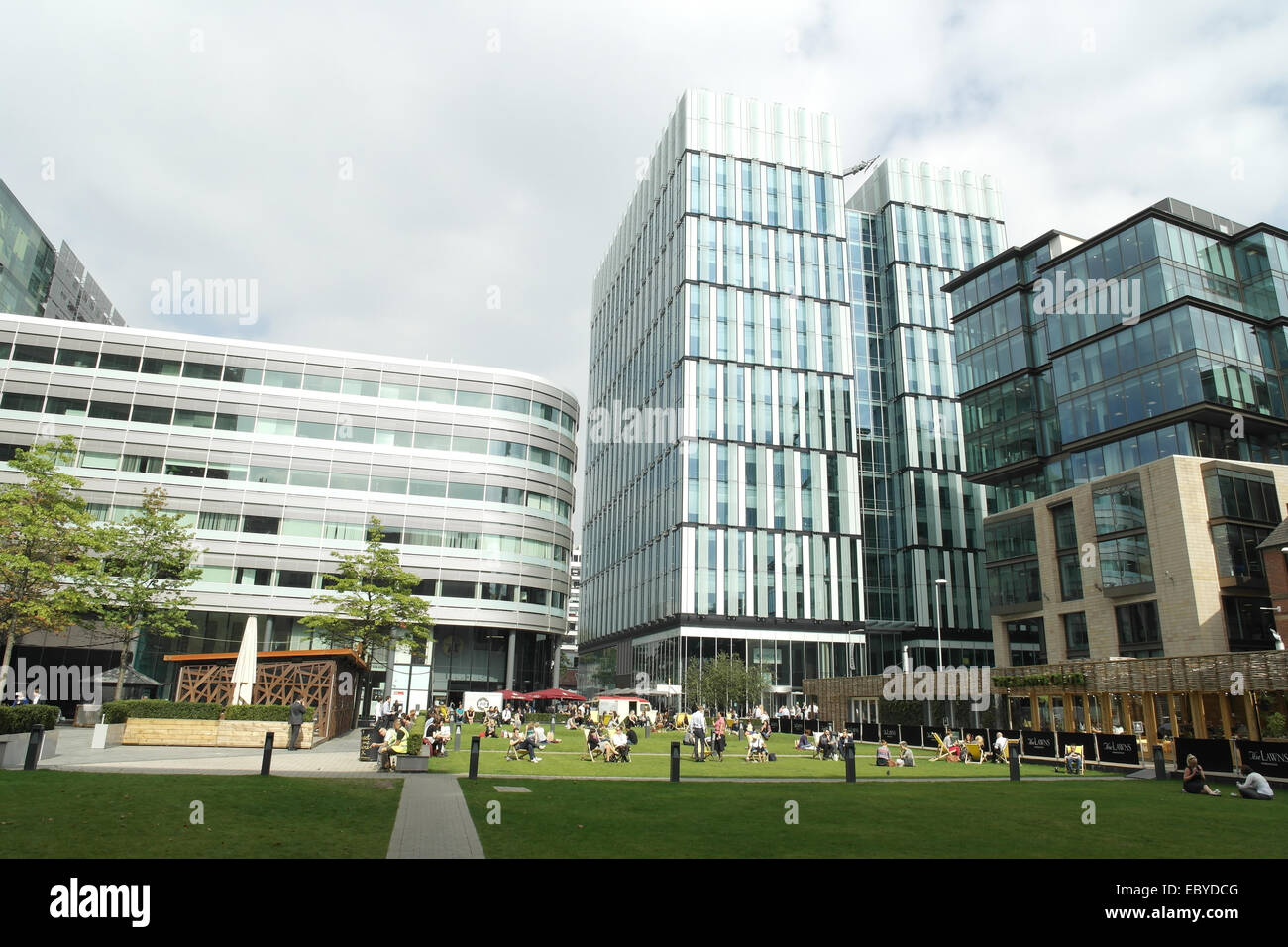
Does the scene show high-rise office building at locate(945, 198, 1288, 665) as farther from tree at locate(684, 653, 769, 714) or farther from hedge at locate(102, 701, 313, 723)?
hedge at locate(102, 701, 313, 723)

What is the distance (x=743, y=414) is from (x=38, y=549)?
53841 millimetres

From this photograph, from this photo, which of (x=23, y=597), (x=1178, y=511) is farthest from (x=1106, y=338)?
(x=23, y=597)

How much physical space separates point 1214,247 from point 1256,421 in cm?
1239

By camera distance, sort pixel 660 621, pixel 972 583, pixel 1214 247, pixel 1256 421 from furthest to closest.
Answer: pixel 972 583
pixel 660 621
pixel 1214 247
pixel 1256 421

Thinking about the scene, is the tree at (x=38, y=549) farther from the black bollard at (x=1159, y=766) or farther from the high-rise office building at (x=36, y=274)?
the high-rise office building at (x=36, y=274)

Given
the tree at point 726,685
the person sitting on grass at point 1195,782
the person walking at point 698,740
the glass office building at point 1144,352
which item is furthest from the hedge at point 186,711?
the glass office building at point 1144,352

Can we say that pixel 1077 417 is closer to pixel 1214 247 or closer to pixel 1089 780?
pixel 1214 247

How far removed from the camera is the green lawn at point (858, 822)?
11070 millimetres

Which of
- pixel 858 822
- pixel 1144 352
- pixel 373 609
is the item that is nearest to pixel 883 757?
pixel 858 822

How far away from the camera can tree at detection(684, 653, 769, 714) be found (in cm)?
6016

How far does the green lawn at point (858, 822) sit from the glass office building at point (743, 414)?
49633 millimetres

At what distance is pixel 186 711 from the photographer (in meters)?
29.6

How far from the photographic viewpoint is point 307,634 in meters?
57.2

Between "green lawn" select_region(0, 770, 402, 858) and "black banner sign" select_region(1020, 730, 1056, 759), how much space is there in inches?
1019
